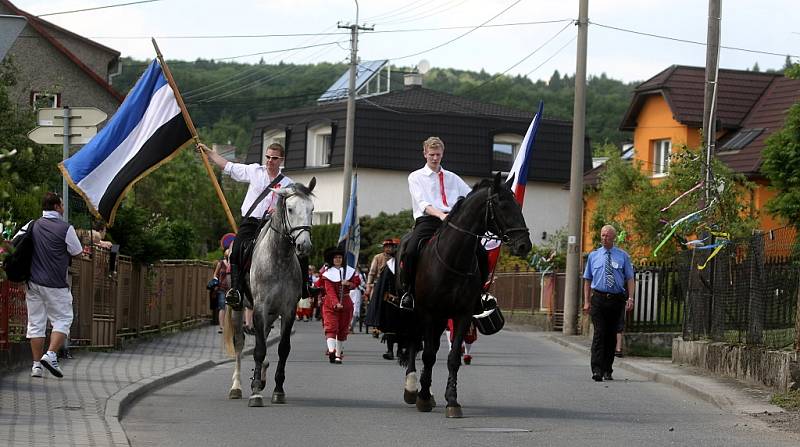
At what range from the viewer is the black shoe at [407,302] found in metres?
13.2

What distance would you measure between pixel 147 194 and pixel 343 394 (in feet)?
186

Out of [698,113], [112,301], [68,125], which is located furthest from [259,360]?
[698,113]

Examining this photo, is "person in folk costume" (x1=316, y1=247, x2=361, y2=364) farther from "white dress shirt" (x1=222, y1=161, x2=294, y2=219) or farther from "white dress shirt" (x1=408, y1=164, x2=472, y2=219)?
"white dress shirt" (x1=408, y1=164, x2=472, y2=219)

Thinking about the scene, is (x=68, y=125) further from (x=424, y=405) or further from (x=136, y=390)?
(x=424, y=405)

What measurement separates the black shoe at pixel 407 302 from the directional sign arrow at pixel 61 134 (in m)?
5.27

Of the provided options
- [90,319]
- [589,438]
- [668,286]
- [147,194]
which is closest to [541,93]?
[147,194]

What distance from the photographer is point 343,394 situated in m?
14.7

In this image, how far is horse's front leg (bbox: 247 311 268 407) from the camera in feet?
43.2

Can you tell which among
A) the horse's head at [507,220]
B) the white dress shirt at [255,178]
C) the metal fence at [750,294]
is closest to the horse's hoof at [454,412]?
the horse's head at [507,220]

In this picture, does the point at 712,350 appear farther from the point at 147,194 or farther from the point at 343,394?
the point at 147,194

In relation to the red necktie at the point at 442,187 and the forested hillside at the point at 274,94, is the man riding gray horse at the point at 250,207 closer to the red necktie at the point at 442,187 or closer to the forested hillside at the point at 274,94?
the red necktie at the point at 442,187

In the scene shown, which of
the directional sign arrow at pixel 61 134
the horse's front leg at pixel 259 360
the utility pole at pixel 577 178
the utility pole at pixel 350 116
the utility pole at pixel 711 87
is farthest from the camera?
the utility pole at pixel 350 116

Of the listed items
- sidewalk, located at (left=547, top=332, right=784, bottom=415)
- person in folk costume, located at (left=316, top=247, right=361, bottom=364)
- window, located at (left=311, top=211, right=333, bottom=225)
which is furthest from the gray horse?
window, located at (left=311, top=211, right=333, bottom=225)

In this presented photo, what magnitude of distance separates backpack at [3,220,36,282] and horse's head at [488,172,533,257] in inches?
191
